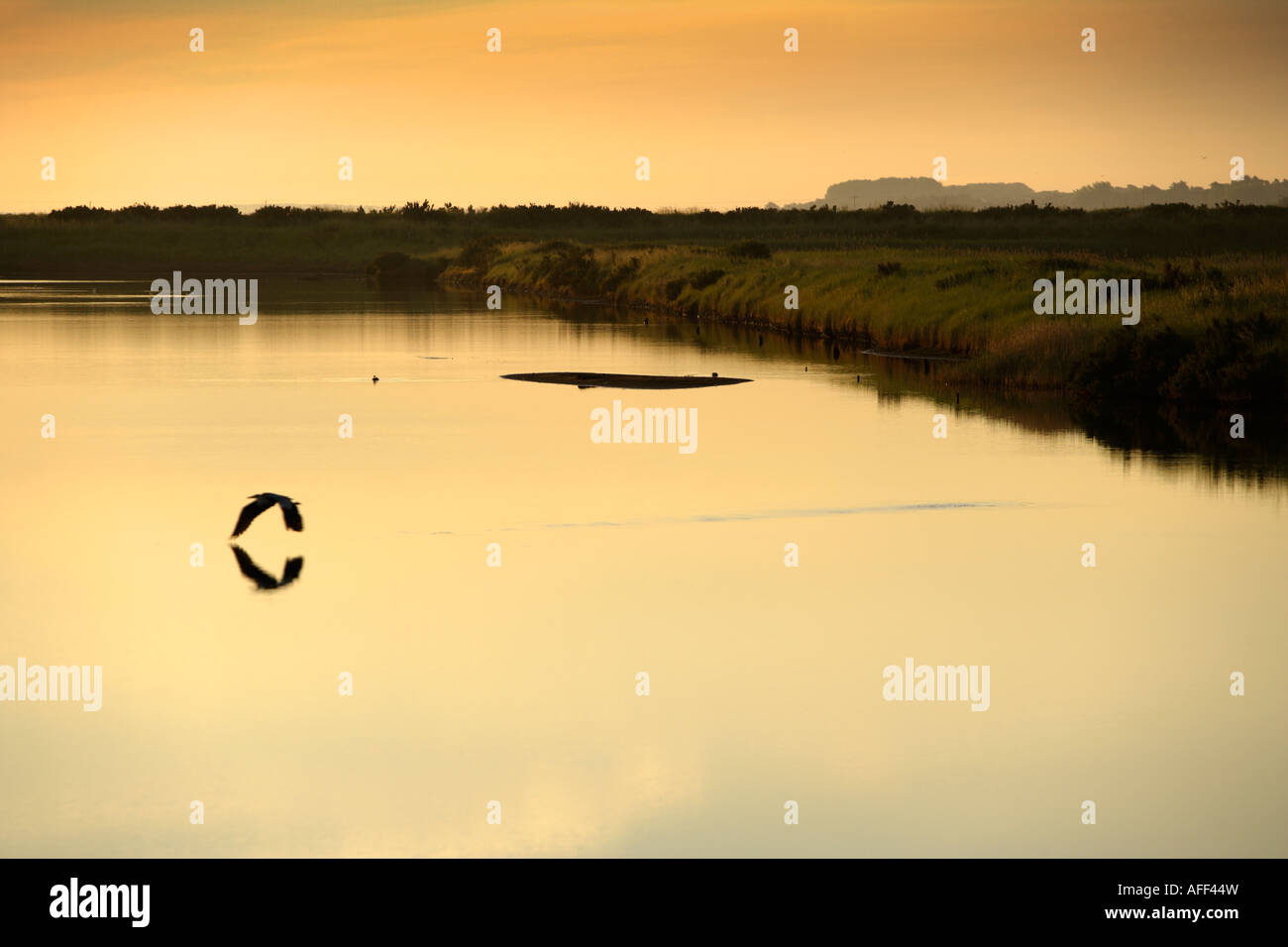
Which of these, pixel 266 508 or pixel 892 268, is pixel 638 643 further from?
pixel 892 268

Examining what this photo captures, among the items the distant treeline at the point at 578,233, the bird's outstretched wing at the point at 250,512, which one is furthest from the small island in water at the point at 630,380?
the distant treeline at the point at 578,233

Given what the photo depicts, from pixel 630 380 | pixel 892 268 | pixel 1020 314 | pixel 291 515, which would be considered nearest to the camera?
pixel 291 515

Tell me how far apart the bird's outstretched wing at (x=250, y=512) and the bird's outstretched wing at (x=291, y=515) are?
7.4 inches

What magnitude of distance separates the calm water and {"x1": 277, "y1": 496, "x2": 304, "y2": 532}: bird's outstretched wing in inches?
→ 8.4

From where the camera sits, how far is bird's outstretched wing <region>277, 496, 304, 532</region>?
20.1m

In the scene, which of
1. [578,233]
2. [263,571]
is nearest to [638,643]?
[263,571]

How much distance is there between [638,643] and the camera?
15.8m

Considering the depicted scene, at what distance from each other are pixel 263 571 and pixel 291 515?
1.71 meters

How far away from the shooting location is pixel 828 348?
52281mm

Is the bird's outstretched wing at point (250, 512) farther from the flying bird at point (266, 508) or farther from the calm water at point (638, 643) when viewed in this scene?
the calm water at point (638, 643)
